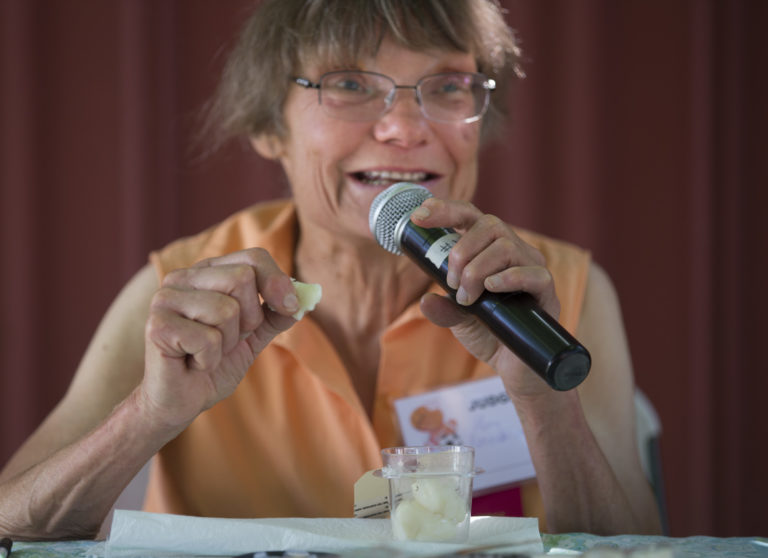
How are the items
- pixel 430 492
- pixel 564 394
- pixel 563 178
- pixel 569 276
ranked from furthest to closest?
pixel 563 178
pixel 569 276
pixel 564 394
pixel 430 492

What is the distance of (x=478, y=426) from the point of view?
1.51m

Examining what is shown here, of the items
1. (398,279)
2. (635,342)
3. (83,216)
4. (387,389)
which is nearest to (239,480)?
(387,389)

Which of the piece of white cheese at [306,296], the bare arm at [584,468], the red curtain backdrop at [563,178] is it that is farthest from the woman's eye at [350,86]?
the red curtain backdrop at [563,178]

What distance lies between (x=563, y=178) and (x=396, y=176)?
60.4 inches

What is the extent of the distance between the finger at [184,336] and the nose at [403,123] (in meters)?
0.60

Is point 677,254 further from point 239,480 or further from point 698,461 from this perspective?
point 239,480

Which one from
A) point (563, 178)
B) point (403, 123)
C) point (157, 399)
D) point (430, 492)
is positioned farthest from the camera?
point (563, 178)

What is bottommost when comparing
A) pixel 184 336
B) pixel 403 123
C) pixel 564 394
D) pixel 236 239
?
pixel 564 394

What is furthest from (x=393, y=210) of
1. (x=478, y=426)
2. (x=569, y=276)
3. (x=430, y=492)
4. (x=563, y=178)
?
(x=563, y=178)

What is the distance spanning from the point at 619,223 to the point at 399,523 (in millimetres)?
2254

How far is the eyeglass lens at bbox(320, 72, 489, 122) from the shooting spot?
4.92ft

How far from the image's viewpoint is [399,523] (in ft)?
3.03

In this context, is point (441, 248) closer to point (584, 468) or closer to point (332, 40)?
point (584, 468)

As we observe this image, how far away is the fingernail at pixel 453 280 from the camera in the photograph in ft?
3.34
